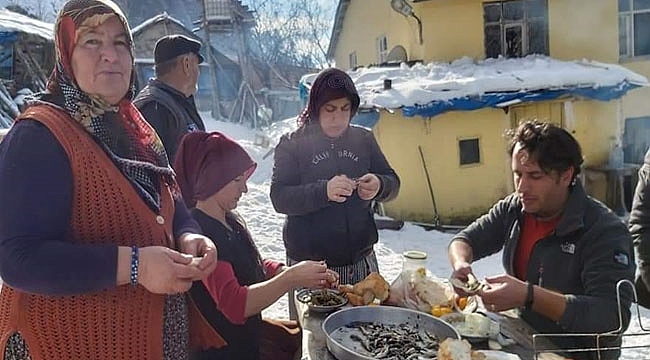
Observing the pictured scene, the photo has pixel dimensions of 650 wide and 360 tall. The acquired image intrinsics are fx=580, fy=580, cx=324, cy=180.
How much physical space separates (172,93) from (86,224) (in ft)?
8.58

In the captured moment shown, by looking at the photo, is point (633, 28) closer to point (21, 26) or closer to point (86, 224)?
point (86, 224)

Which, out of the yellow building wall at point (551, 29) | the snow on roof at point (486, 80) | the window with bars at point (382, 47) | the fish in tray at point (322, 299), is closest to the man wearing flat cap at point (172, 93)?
the fish in tray at point (322, 299)

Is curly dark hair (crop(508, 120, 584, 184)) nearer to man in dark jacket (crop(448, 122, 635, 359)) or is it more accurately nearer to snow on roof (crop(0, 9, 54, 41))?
A: man in dark jacket (crop(448, 122, 635, 359))

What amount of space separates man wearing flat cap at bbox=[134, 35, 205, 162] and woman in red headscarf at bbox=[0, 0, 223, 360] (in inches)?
80.6

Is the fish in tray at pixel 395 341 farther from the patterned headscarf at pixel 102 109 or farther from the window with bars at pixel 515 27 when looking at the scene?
the window with bars at pixel 515 27

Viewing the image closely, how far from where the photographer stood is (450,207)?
11.0m

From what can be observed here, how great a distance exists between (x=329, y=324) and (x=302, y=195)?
3.53ft

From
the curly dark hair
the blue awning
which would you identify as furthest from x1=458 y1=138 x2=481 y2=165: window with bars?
the curly dark hair

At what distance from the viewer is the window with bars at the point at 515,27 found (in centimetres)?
1177

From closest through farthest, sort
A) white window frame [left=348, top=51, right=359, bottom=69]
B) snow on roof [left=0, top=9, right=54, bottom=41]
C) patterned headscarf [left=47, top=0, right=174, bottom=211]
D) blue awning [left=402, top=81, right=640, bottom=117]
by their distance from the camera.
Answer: patterned headscarf [left=47, top=0, right=174, bottom=211]
blue awning [left=402, top=81, right=640, bottom=117]
snow on roof [left=0, top=9, right=54, bottom=41]
white window frame [left=348, top=51, right=359, bottom=69]

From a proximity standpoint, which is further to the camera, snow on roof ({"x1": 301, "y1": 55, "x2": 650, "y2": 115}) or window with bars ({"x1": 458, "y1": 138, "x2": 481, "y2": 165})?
window with bars ({"x1": 458, "y1": 138, "x2": 481, "y2": 165})

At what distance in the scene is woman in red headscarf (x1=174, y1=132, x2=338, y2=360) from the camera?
238 cm

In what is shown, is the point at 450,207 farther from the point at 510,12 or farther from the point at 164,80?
the point at 164,80

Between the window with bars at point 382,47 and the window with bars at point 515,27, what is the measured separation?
12.9 ft
